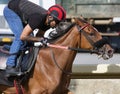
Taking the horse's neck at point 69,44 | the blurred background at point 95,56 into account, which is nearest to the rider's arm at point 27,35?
the horse's neck at point 69,44

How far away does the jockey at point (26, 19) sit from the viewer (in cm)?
611

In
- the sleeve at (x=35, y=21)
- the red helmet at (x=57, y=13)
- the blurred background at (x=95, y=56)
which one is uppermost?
the red helmet at (x=57, y=13)

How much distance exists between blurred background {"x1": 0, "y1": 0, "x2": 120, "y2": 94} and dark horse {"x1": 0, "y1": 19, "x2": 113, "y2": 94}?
1.71 m

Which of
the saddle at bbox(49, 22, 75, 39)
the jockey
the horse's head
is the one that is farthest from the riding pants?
the horse's head

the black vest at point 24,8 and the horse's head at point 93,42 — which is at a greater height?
the black vest at point 24,8

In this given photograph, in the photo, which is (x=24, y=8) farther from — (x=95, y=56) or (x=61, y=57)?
(x=95, y=56)

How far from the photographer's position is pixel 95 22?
8844mm

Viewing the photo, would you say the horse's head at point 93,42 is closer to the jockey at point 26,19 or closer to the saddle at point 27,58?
the saddle at point 27,58

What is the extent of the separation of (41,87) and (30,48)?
55 centimetres

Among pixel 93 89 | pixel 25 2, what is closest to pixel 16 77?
pixel 25 2

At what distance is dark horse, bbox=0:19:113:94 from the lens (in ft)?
20.0

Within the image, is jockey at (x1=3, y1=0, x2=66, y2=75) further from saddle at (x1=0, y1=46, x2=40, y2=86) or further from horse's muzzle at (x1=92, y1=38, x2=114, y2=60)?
horse's muzzle at (x1=92, y1=38, x2=114, y2=60)

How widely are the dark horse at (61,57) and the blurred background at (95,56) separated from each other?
1.71 m

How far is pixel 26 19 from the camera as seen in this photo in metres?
6.30
